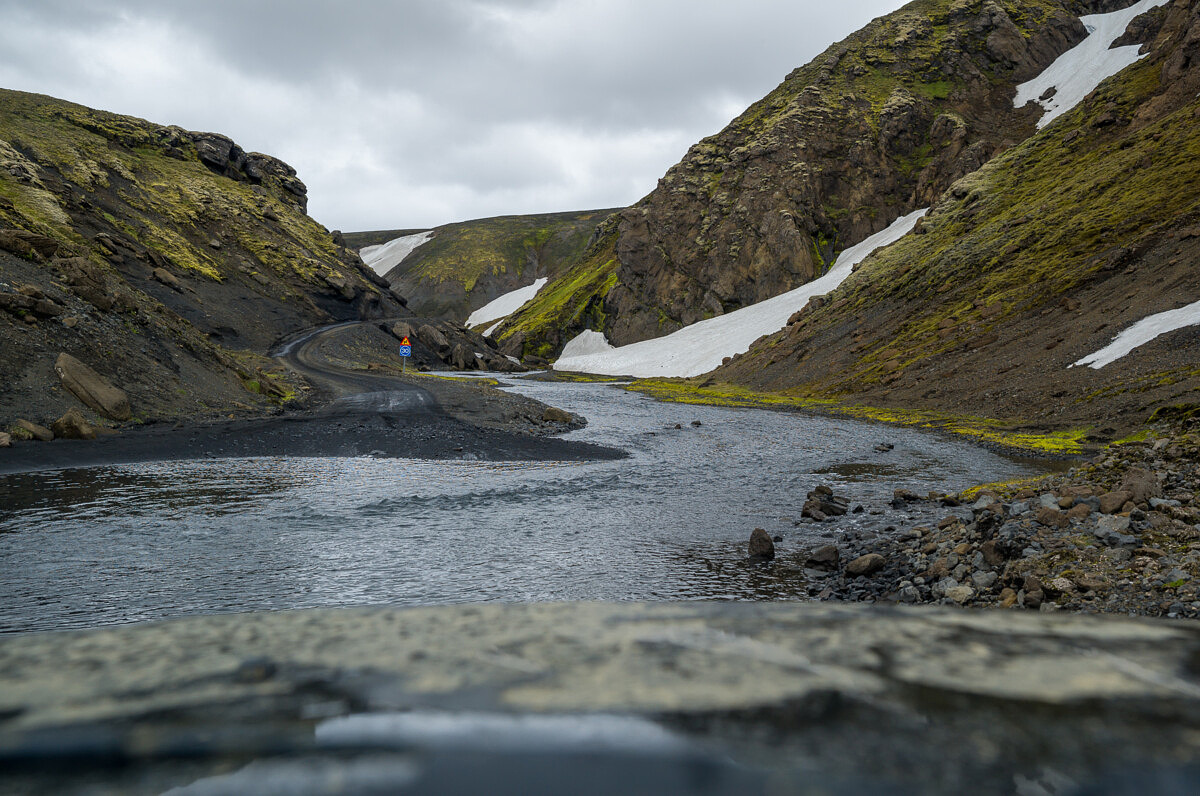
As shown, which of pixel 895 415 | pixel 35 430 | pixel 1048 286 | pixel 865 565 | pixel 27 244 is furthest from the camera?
pixel 1048 286

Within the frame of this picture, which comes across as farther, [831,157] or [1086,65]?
[831,157]

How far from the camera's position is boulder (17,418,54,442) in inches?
712

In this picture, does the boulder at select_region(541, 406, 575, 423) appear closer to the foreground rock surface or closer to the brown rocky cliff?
the foreground rock surface

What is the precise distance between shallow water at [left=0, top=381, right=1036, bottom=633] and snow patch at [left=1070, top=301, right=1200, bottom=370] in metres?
11.6

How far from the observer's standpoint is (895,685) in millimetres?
1930

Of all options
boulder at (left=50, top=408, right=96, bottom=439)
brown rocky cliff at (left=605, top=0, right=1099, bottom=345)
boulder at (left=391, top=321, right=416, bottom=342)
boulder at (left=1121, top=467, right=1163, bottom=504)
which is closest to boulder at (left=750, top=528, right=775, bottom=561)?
boulder at (left=1121, top=467, right=1163, bottom=504)

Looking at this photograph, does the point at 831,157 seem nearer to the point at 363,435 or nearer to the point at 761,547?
the point at 363,435

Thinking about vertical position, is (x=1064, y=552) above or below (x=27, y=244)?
below

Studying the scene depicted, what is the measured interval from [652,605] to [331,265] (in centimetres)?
10741

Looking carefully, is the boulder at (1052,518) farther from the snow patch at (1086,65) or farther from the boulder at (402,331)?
the snow patch at (1086,65)

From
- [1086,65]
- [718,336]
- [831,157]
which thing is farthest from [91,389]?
[1086,65]

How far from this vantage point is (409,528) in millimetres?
12797

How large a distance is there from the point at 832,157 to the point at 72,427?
10536 centimetres

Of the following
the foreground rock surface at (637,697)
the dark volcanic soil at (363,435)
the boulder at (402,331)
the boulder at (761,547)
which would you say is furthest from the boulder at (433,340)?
the foreground rock surface at (637,697)
